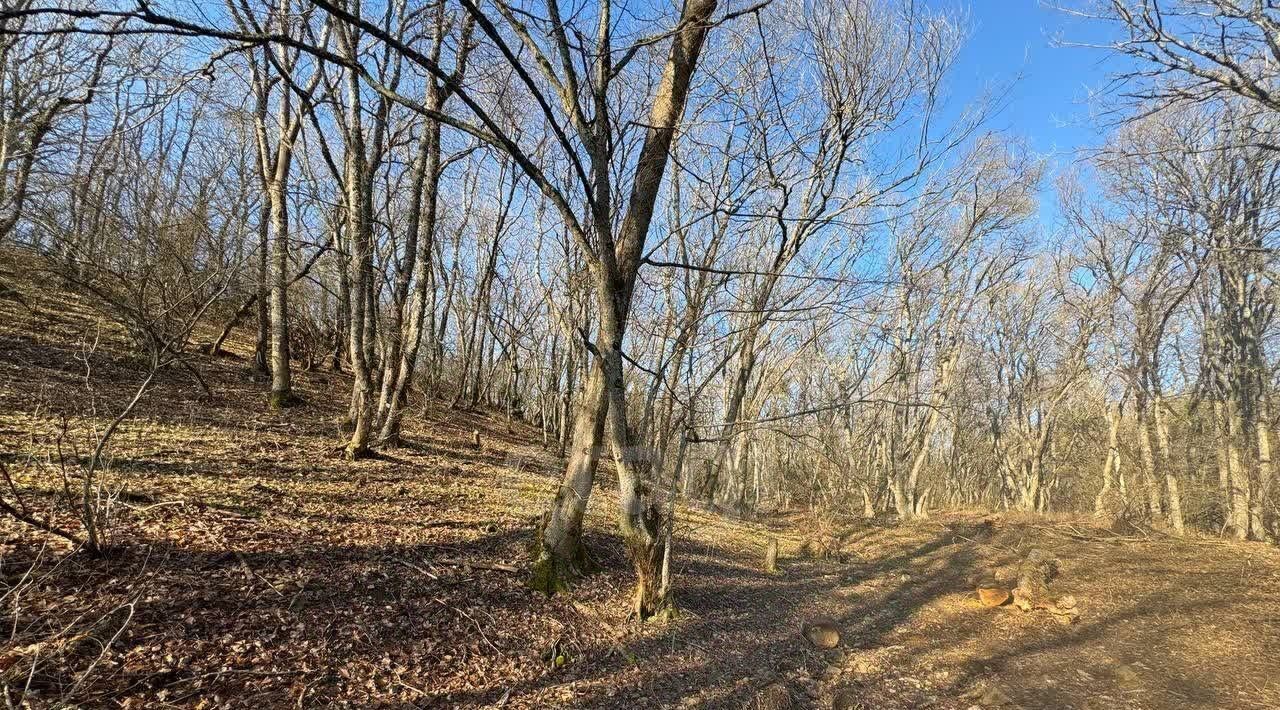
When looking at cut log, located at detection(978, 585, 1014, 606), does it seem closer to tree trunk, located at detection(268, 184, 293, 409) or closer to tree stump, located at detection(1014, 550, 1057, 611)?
tree stump, located at detection(1014, 550, 1057, 611)

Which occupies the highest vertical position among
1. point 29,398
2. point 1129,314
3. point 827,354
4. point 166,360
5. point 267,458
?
point 1129,314

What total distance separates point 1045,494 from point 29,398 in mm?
26339

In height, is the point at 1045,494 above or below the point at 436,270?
below

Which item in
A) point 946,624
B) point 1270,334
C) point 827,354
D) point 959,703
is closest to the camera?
point 959,703

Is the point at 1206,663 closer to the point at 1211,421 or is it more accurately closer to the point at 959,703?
the point at 959,703

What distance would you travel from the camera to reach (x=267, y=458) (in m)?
6.07

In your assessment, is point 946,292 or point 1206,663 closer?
point 1206,663

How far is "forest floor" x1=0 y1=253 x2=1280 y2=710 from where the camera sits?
2.98m

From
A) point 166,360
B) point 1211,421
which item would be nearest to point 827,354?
point 1211,421

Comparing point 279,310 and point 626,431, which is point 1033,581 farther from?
point 279,310

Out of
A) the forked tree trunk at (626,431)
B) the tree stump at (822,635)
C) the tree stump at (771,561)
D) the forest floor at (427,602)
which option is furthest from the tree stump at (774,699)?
the tree stump at (771,561)

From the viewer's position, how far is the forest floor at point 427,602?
298 centimetres

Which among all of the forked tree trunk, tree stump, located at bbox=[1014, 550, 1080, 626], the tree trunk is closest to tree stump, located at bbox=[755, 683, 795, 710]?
the forked tree trunk

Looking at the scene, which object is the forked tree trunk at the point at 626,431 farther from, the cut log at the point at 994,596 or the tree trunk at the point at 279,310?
the tree trunk at the point at 279,310
